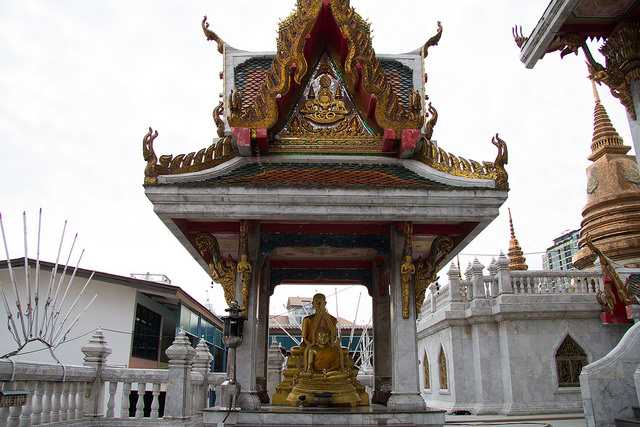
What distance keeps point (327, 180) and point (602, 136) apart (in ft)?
64.5

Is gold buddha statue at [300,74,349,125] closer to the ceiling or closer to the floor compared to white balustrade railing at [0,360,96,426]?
closer to the ceiling

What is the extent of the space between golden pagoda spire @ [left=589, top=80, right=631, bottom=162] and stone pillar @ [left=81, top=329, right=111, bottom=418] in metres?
20.6

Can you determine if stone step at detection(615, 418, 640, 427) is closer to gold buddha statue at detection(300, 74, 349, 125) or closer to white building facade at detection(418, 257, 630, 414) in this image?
gold buddha statue at detection(300, 74, 349, 125)

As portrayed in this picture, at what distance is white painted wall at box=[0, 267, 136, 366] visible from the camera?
57.5 feet

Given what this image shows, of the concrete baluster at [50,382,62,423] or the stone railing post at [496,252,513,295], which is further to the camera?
the stone railing post at [496,252,513,295]

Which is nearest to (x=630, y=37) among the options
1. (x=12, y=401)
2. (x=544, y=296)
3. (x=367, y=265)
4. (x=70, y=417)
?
(x=367, y=265)

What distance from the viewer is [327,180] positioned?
6.83m

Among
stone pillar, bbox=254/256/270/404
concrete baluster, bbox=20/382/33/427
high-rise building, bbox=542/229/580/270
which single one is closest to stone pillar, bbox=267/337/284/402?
stone pillar, bbox=254/256/270/404

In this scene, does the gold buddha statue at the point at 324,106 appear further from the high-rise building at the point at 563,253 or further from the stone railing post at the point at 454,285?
the high-rise building at the point at 563,253

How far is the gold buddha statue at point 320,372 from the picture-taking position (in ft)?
24.4

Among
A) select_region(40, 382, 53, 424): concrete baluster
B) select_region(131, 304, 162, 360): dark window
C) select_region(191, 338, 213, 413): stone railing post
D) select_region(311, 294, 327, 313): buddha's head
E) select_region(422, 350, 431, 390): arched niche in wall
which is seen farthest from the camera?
select_region(422, 350, 431, 390): arched niche in wall

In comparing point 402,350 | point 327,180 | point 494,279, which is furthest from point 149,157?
point 494,279

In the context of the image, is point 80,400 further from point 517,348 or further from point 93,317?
point 517,348

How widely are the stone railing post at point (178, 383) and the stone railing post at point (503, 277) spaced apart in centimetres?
1100
